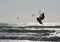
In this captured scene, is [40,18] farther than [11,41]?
Yes

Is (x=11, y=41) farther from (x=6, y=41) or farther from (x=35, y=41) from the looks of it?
(x=35, y=41)

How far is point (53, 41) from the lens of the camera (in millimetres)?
30094

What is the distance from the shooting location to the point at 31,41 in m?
29.9

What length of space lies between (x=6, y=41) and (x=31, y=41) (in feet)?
12.7

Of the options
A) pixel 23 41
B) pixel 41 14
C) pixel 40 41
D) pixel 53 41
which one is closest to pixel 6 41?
pixel 23 41

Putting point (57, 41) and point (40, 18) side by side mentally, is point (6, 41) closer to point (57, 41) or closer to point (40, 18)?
point (57, 41)

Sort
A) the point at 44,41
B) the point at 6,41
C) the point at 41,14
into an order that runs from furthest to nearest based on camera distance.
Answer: the point at 41,14
the point at 44,41
the point at 6,41

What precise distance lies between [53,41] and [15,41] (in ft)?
18.9

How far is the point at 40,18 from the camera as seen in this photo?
41.0 meters

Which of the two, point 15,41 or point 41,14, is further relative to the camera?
point 41,14

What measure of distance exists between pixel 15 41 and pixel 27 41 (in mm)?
1978

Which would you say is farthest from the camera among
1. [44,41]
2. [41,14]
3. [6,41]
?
[41,14]

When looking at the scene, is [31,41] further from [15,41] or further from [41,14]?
[41,14]

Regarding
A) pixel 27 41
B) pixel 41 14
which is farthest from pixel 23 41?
pixel 41 14
